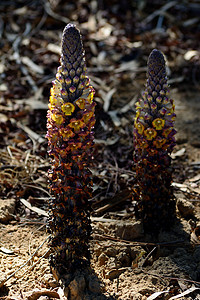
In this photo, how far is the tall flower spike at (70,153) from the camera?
100 inches

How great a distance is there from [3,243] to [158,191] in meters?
1.21

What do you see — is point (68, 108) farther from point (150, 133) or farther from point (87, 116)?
point (150, 133)

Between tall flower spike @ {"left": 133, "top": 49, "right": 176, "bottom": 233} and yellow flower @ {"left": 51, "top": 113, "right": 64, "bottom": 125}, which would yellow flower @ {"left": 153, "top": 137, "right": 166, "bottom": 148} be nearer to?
tall flower spike @ {"left": 133, "top": 49, "right": 176, "bottom": 233}

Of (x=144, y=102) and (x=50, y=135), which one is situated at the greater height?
(x=144, y=102)

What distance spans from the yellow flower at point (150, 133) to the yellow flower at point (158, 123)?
34mm

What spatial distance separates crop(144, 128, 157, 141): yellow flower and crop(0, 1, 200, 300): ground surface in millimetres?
750

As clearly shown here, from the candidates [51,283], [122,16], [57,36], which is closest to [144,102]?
[51,283]

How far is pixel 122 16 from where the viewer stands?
7863 millimetres

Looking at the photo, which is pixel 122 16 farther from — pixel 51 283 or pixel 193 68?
pixel 51 283

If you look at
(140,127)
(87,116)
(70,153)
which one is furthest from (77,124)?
(140,127)

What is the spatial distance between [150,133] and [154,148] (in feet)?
0.42

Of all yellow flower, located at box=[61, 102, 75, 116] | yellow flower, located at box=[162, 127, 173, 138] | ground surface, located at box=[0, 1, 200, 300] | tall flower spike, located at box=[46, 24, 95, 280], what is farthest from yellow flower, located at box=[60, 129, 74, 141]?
ground surface, located at box=[0, 1, 200, 300]

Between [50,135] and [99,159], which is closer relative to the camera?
[50,135]

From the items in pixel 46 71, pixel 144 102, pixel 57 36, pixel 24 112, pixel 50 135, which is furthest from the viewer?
pixel 57 36
